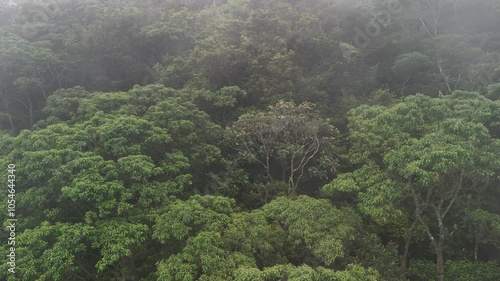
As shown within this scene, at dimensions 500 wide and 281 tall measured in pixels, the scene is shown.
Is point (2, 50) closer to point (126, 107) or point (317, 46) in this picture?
point (126, 107)

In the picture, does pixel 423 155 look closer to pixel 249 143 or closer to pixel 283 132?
pixel 283 132

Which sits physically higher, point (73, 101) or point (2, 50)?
point (2, 50)

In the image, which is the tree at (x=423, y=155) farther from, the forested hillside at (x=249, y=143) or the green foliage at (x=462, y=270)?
the green foliage at (x=462, y=270)

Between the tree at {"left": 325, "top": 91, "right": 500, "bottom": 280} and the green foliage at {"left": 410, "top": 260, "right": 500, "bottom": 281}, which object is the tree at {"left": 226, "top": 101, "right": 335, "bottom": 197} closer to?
the tree at {"left": 325, "top": 91, "right": 500, "bottom": 280}

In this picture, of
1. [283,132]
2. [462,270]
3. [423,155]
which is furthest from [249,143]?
[462,270]

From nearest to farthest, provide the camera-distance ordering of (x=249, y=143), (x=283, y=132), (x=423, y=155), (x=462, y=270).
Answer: (x=423, y=155), (x=462, y=270), (x=283, y=132), (x=249, y=143)

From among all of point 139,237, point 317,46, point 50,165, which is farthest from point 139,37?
point 139,237

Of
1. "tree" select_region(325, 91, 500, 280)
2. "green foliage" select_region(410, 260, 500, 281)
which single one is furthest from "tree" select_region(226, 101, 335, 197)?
"green foliage" select_region(410, 260, 500, 281)

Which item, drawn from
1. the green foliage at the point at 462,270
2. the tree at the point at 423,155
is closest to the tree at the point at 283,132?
the tree at the point at 423,155
